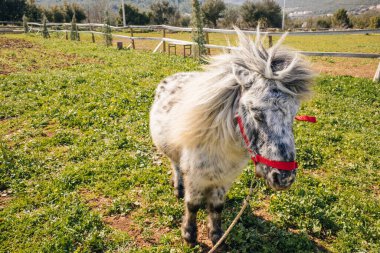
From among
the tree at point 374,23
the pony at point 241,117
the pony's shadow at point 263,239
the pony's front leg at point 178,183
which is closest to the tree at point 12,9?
the pony's front leg at point 178,183

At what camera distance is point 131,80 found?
1054 centimetres

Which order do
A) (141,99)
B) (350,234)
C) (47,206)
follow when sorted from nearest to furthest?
1. (350,234)
2. (47,206)
3. (141,99)

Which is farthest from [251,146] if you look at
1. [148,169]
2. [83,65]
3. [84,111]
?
[83,65]

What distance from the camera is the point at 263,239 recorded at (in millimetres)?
3887

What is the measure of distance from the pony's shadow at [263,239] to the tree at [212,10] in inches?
2429

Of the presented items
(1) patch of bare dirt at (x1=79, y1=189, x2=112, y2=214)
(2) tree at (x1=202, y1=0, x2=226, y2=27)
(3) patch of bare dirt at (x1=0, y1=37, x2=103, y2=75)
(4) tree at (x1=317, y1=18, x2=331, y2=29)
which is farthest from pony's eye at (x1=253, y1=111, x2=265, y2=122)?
(4) tree at (x1=317, y1=18, x2=331, y2=29)

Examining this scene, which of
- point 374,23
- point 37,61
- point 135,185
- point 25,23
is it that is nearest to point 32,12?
point 25,23

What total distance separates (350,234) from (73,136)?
611 centimetres

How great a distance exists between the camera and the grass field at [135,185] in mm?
3898

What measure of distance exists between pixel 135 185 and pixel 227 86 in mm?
3257

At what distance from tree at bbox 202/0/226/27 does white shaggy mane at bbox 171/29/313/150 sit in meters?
62.2

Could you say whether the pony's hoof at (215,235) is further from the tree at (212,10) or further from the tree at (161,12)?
the tree at (161,12)

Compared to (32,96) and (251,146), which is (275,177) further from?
(32,96)

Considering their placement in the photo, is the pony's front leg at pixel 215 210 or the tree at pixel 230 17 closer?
the pony's front leg at pixel 215 210
